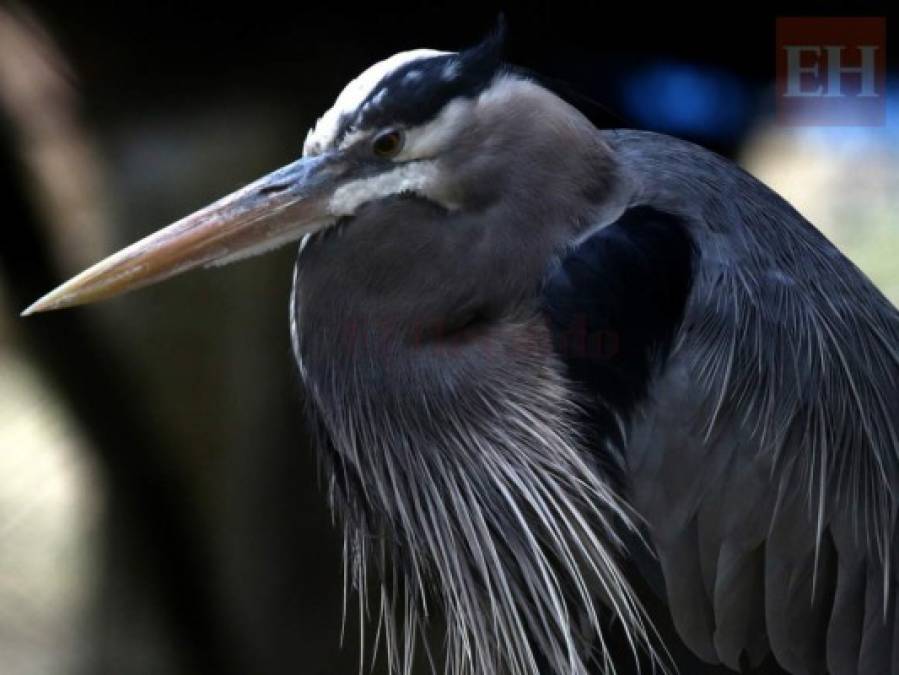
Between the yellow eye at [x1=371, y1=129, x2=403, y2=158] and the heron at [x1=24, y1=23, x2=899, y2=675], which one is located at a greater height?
the yellow eye at [x1=371, y1=129, x2=403, y2=158]

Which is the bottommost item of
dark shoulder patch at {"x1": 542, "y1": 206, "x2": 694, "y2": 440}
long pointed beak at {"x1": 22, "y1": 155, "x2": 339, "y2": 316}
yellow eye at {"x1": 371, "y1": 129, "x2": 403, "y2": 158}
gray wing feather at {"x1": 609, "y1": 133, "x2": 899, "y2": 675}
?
gray wing feather at {"x1": 609, "y1": 133, "x2": 899, "y2": 675}

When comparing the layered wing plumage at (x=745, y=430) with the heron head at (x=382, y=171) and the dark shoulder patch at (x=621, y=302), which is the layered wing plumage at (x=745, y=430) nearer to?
the dark shoulder patch at (x=621, y=302)

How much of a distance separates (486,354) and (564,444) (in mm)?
130

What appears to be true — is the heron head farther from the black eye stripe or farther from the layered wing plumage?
the layered wing plumage

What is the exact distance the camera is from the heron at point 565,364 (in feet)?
3.67

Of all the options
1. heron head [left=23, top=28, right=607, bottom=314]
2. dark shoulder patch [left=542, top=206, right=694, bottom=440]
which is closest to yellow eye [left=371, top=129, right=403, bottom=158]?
heron head [left=23, top=28, right=607, bottom=314]

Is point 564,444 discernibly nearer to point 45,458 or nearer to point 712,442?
point 712,442

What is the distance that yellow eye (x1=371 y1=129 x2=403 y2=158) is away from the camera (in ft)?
3.57

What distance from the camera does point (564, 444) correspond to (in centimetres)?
118

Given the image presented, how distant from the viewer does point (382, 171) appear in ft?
3.63

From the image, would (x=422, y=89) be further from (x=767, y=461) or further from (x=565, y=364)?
(x=767, y=461)

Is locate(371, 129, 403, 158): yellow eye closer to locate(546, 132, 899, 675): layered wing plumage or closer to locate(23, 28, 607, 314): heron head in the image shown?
locate(23, 28, 607, 314): heron head

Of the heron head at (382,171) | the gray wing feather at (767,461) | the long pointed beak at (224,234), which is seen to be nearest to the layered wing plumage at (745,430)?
the gray wing feather at (767,461)

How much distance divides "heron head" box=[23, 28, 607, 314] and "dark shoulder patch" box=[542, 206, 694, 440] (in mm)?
78
